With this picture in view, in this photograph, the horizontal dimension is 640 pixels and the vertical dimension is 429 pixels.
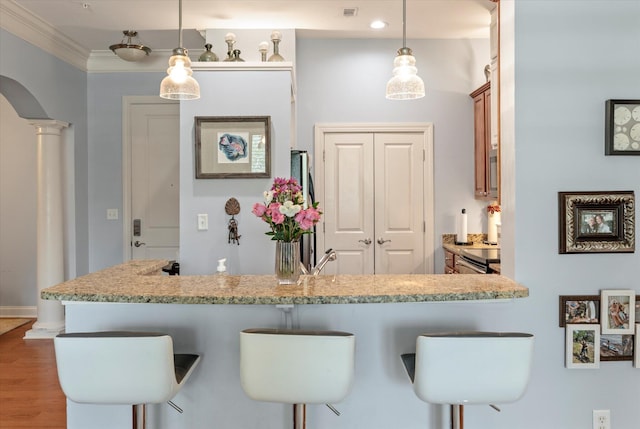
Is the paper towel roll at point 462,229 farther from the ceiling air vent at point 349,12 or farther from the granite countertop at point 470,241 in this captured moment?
the ceiling air vent at point 349,12

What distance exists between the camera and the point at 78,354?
1.66 m

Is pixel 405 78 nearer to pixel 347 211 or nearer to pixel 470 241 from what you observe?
pixel 347 211

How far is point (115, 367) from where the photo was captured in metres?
1.66

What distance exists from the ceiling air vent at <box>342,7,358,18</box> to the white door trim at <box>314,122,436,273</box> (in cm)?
101

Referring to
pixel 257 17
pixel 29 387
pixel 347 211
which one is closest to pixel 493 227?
pixel 347 211

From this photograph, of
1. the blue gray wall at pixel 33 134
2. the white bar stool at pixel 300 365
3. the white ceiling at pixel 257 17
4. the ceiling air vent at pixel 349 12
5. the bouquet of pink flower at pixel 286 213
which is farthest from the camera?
the blue gray wall at pixel 33 134

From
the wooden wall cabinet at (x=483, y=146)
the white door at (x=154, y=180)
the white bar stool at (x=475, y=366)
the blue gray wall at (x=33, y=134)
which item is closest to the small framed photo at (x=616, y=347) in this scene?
the white bar stool at (x=475, y=366)

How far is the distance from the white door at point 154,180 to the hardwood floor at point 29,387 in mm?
1299

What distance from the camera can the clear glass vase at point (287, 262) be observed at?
1.99m

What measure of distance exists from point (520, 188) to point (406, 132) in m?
2.43

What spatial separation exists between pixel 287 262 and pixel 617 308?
1553 mm

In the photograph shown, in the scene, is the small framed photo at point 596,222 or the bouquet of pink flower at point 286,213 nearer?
the bouquet of pink flower at point 286,213

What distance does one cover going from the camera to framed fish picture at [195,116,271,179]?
3.39 meters

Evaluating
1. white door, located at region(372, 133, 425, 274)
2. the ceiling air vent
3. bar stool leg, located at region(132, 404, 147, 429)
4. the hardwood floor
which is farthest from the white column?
white door, located at region(372, 133, 425, 274)
